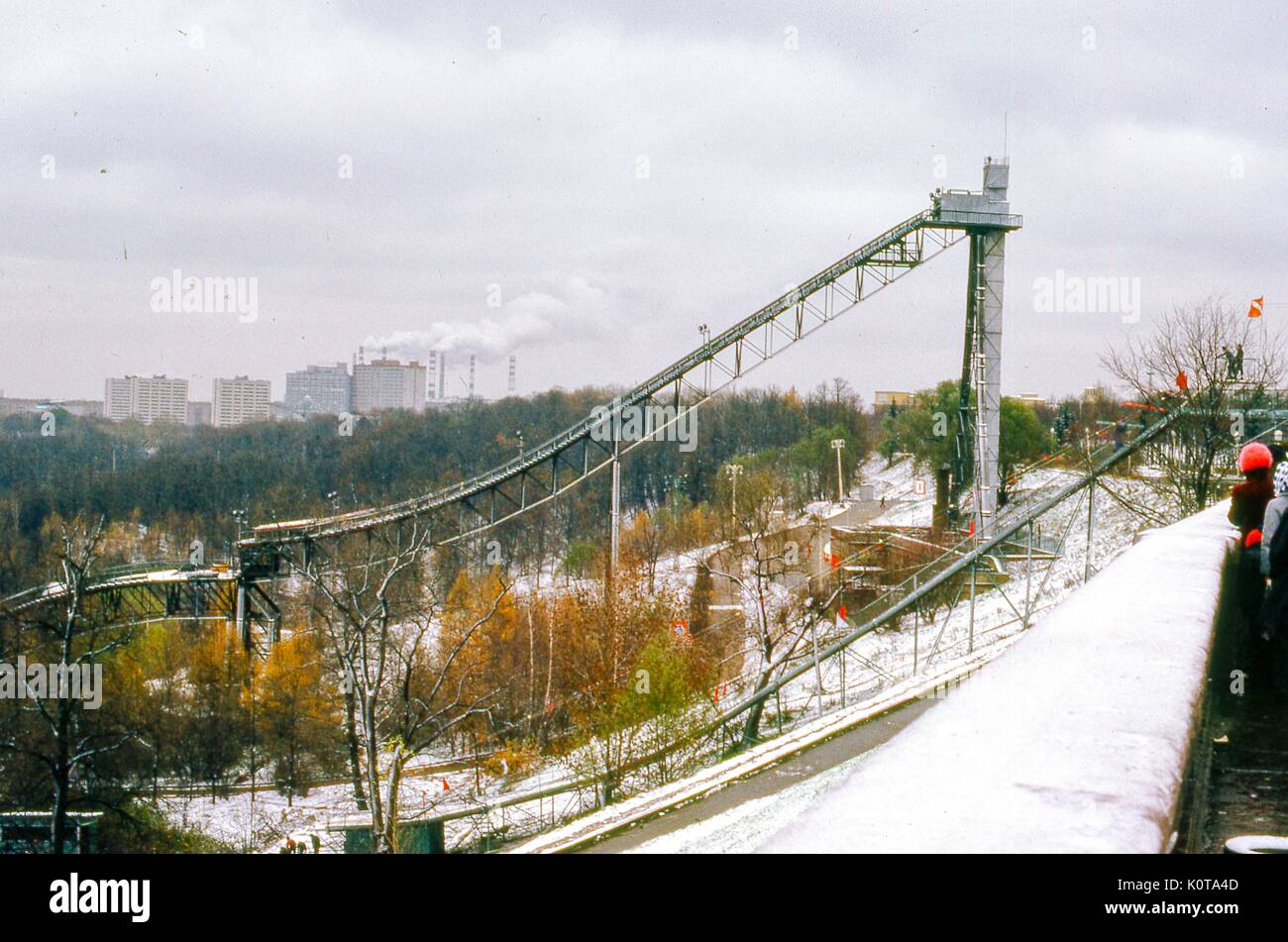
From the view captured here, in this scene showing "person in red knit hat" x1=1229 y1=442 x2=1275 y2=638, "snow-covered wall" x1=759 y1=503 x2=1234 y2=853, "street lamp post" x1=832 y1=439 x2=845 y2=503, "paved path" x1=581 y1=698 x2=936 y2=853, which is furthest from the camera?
"street lamp post" x1=832 y1=439 x2=845 y2=503

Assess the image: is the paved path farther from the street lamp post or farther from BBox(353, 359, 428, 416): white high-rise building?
BBox(353, 359, 428, 416): white high-rise building

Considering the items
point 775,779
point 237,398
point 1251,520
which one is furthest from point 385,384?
point 1251,520

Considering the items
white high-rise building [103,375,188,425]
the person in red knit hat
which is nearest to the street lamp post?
the person in red knit hat

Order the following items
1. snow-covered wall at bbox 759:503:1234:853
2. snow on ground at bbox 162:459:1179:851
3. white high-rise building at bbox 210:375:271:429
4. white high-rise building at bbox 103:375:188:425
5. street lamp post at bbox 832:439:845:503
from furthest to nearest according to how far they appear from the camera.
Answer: white high-rise building at bbox 210:375:271:429, white high-rise building at bbox 103:375:188:425, street lamp post at bbox 832:439:845:503, snow on ground at bbox 162:459:1179:851, snow-covered wall at bbox 759:503:1234:853

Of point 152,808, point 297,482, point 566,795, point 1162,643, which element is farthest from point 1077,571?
point 297,482

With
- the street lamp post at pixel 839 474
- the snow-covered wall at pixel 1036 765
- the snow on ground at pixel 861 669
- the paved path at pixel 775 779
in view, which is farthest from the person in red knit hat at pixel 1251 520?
the street lamp post at pixel 839 474
